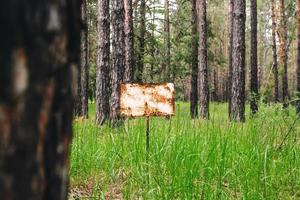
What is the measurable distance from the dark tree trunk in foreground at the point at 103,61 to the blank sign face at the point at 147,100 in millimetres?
7140

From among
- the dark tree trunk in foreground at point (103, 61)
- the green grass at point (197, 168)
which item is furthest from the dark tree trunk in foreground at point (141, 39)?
the green grass at point (197, 168)

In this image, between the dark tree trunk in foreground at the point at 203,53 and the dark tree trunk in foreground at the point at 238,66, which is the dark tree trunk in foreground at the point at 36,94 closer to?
the dark tree trunk in foreground at the point at 238,66

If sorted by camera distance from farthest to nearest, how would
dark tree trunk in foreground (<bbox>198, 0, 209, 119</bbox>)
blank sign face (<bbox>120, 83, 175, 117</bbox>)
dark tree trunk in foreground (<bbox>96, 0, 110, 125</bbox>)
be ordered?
dark tree trunk in foreground (<bbox>198, 0, 209, 119</bbox>) → dark tree trunk in foreground (<bbox>96, 0, 110, 125</bbox>) → blank sign face (<bbox>120, 83, 175, 117</bbox>)

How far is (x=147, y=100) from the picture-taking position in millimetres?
5039

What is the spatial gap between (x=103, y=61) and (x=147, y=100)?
25.8ft

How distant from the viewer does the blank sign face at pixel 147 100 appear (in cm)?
502

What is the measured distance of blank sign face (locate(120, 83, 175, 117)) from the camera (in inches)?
198

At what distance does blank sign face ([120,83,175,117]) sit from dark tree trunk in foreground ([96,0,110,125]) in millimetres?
7140

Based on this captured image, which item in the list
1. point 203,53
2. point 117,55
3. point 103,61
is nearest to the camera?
point 117,55

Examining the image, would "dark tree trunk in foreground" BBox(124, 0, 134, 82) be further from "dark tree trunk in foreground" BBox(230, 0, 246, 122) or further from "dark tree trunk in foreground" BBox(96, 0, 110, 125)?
"dark tree trunk in foreground" BBox(230, 0, 246, 122)

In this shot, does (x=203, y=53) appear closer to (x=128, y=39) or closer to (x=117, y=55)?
(x=128, y=39)

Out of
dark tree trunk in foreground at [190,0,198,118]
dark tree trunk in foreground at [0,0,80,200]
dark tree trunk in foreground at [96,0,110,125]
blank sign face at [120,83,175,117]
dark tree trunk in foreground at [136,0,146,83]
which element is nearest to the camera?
dark tree trunk in foreground at [0,0,80,200]

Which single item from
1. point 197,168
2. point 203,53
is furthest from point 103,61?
point 197,168

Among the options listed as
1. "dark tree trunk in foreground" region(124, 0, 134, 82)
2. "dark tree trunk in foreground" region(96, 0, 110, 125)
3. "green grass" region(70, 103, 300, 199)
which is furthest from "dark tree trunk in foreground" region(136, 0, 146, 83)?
"green grass" region(70, 103, 300, 199)
